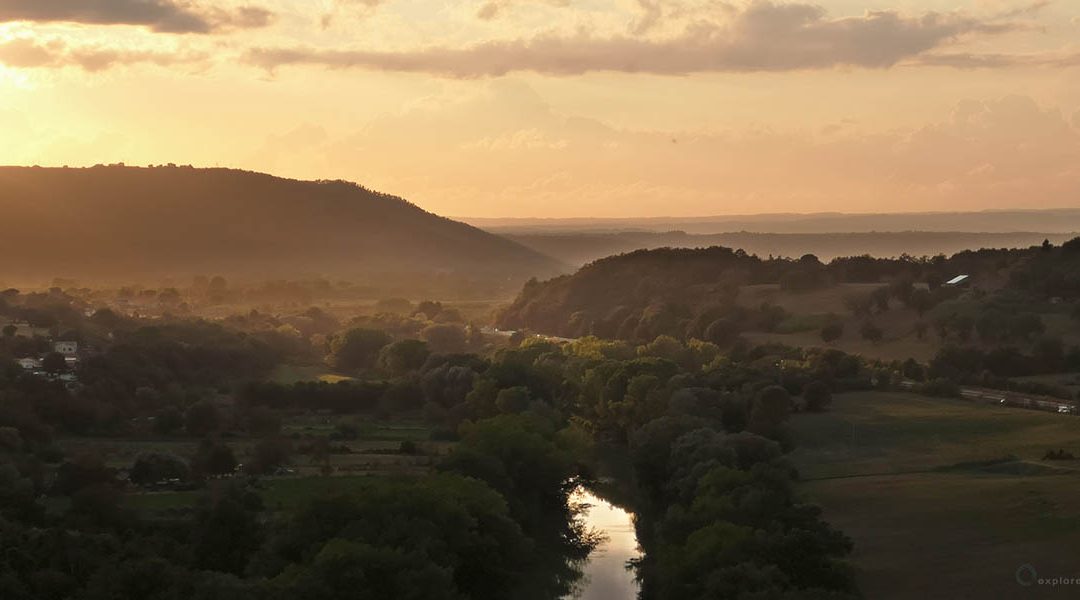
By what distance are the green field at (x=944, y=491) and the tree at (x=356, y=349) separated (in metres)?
54.1

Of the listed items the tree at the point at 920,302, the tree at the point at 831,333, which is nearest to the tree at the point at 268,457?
the tree at the point at 831,333

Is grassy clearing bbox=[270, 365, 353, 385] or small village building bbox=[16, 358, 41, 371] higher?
small village building bbox=[16, 358, 41, 371]

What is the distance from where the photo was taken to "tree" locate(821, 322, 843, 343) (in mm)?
128375

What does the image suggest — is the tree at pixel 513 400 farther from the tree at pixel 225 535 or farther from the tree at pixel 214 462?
the tree at pixel 225 535

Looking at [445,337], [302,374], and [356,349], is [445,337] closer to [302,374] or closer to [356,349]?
[356,349]

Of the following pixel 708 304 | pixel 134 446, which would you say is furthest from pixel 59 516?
pixel 708 304

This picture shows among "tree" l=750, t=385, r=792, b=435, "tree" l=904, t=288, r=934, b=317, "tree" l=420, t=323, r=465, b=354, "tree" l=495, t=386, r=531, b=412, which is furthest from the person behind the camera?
"tree" l=420, t=323, r=465, b=354

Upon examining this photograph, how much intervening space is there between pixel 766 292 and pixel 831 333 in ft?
85.9

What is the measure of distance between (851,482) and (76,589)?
3732cm

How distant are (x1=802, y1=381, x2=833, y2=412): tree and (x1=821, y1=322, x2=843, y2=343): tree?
37.0 m

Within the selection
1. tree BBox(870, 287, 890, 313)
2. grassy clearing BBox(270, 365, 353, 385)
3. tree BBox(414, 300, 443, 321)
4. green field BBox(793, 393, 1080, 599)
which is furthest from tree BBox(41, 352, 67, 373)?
tree BBox(414, 300, 443, 321)

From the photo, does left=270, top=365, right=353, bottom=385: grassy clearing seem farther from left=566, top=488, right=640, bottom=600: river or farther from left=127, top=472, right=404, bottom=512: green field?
left=566, top=488, right=640, bottom=600: river

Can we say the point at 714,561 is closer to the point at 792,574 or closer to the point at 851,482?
the point at 792,574

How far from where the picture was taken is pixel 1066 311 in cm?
12350
